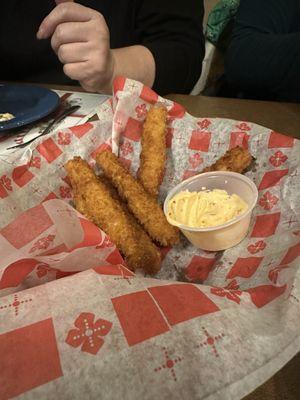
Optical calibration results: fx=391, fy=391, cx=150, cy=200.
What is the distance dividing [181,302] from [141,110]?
2.72ft

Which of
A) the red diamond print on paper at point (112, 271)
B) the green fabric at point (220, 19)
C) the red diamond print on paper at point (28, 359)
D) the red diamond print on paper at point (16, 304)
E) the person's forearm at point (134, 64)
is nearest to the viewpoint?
the red diamond print on paper at point (28, 359)

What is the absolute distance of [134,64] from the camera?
5.55 feet

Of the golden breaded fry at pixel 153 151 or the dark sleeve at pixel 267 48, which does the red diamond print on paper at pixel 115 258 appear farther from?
the dark sleeve at pixel 267 48

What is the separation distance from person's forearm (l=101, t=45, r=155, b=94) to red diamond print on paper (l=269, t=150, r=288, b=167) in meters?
0.78

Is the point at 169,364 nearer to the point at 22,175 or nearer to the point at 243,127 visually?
the point at 22,175

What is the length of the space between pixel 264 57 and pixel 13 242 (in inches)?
60.3

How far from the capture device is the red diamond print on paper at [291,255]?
835mm

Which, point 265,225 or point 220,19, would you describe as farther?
point 220,19

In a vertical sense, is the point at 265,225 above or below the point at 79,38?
below

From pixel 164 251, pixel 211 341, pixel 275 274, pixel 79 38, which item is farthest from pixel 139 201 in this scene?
pixel 79 38

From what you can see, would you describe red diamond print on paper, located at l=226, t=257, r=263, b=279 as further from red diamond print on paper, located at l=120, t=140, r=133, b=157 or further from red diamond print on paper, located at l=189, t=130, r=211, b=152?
red diamond print on paper, located at l=120, t=140, r=133, b=157

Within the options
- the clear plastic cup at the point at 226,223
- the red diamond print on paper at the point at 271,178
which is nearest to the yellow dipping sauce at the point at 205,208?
the clear plastic cup at the point at 226,223

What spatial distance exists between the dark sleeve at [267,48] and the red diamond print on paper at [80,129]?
1024 millimetres

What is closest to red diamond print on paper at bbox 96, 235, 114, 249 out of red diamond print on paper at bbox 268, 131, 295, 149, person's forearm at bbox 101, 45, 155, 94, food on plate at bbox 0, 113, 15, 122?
red diamond print on paper at bbox 268, 131, 295, 149
